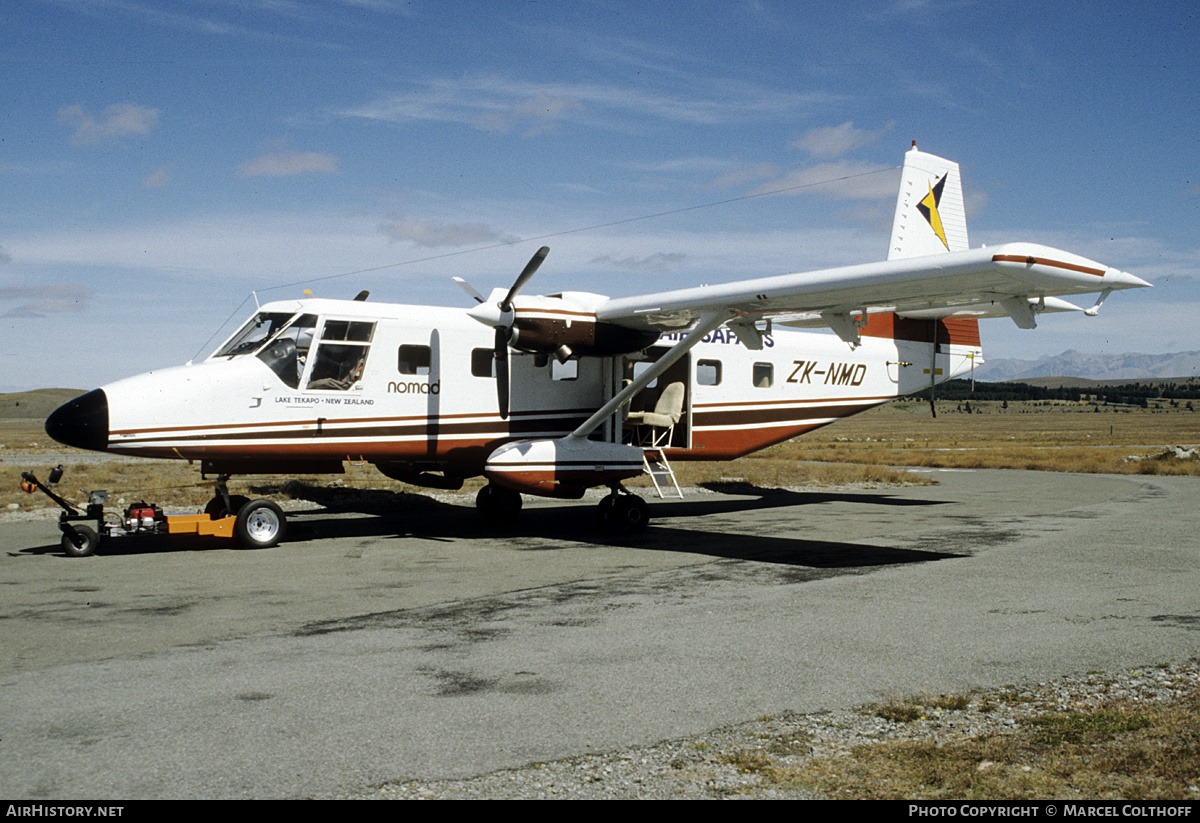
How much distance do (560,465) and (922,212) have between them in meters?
10.2

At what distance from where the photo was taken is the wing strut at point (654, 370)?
1378 centimetres

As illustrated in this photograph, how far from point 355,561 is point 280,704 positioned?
6402mm

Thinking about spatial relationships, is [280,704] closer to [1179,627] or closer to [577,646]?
[577,646]

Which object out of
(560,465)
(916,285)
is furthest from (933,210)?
(560,465)

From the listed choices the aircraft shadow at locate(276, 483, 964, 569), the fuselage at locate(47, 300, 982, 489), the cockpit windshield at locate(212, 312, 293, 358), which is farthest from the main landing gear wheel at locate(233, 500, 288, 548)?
the cockpit windshield at locate(212, 312, 293, 358)

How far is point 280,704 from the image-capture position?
223 inches

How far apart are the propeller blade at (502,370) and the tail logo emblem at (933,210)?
33.2ft

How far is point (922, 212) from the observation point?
19000 millimetres

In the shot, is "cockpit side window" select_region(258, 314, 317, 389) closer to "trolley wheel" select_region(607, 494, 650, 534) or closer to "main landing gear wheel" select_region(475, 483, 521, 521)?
"main landing gear wheel" select_region(475, 483, 521, 521)

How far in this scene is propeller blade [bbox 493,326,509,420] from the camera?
1440 cm

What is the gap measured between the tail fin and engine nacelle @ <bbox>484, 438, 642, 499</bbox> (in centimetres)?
807

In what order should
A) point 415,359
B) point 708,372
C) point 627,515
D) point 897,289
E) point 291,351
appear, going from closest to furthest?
point 897,289
point 291,351
point 415,359
point 627,515
point 708,372

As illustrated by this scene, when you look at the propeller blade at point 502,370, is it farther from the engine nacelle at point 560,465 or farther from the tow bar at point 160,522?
the tow bar at point 160,522

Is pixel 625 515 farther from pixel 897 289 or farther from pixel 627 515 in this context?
pixel 897 289
